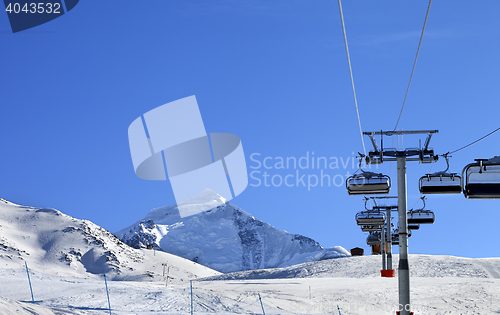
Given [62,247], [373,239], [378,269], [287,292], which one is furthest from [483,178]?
[62,247]

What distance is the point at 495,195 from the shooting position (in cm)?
1259

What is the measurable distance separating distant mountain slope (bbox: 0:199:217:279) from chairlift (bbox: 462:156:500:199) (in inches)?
2922

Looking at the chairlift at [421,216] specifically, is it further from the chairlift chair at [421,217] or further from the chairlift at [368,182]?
the chairlift at [368,182]

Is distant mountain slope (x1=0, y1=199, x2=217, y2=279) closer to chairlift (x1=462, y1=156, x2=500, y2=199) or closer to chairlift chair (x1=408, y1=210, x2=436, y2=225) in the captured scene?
chairlift chair (x1=408, y1=210, x2=436, y2=225)

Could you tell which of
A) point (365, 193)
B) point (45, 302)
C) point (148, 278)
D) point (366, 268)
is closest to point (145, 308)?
point (45, 302)

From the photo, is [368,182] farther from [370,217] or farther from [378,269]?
[378,269]

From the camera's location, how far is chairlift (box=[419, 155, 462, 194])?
1642 cm

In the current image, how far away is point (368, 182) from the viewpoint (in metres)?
16.0

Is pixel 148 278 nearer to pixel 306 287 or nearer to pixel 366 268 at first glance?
pixel 366 268

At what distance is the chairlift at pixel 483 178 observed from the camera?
12.5 meters

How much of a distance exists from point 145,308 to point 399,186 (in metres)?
12.1

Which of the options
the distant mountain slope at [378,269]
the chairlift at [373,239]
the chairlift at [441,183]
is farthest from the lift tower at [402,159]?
the chairlift at [373,239]

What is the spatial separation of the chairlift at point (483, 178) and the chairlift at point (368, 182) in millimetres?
3473

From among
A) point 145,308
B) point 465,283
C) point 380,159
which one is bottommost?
point 145,308
